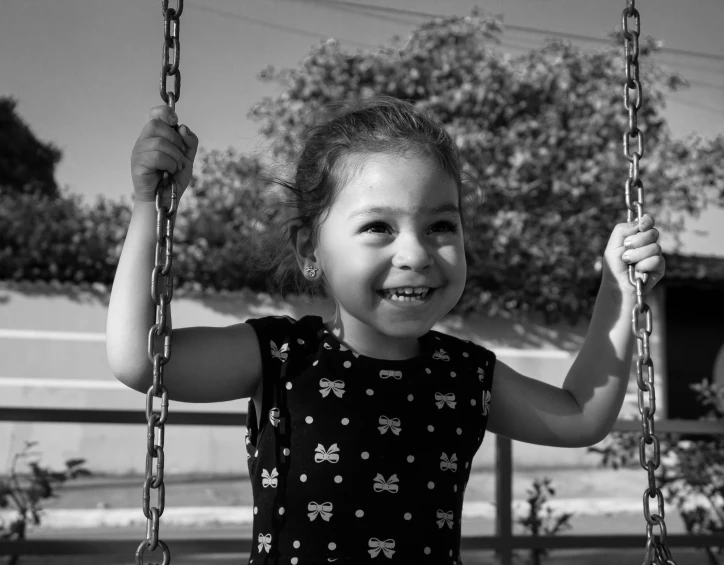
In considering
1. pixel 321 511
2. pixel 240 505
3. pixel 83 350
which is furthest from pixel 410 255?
pixel 83 350

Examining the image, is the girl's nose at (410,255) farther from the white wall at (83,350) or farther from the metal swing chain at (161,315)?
the white wall at (83,350)

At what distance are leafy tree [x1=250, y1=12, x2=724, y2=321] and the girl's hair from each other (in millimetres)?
6989

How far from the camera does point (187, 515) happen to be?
7172 mm

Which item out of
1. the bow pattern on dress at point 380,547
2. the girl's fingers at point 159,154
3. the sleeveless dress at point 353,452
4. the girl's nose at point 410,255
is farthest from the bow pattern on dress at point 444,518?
the girl's fingers at point 159,154

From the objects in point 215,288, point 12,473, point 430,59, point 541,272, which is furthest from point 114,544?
point 430,59

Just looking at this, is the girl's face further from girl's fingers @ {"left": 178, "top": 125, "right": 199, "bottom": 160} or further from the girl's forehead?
girl's fingers @ {"left": 178, "top": 125, "right": 199, "bottom": 160}

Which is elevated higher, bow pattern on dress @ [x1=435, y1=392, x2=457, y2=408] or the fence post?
bow pattern on dress @ [x1=435, y1=392, x2=457, y2=408]

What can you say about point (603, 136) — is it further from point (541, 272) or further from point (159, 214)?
Result: point (159, 214)

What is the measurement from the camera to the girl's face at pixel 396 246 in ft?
4.59

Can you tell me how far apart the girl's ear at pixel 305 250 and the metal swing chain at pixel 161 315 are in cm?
34

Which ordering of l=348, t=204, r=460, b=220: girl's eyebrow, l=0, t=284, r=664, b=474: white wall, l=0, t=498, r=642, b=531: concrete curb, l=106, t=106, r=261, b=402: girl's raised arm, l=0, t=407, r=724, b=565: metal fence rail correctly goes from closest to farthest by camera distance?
l=106, t=106, r=261, b=402: girl's raised arm
l=348, t=204, r=460, b=220: girl's eyebrow
l=0, t=407, r=724, b=565: metal fence rail
l=0, t=498, r=642, b=531: concrete curb
l=0, t=284, r=664, b=474: white wall

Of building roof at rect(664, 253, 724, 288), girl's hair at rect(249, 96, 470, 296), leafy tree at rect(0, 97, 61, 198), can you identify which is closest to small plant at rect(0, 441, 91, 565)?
girl's hair at rect(249, 96, 470, 296)

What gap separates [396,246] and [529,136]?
8.05 meters

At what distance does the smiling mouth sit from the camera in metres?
1.41
